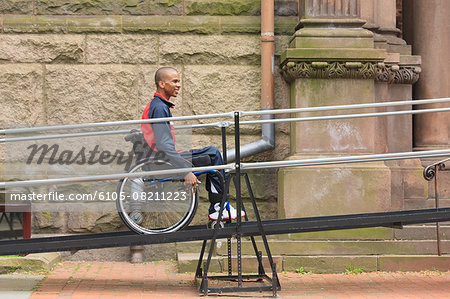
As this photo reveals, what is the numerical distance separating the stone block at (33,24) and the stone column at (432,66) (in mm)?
4597

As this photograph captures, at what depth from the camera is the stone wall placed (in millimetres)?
8398

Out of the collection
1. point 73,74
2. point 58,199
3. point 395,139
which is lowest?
point 58,199

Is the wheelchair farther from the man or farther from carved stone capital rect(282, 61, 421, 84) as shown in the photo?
carved stone capital rect(282, 61, 421, 84)

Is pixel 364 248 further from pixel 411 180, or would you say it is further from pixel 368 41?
pixel 368 41

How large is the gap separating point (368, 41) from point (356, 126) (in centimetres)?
99

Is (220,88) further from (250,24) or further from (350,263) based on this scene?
(350,263)

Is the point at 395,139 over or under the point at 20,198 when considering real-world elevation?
over

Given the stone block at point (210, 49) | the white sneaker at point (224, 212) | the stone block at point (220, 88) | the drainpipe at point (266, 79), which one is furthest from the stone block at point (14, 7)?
the white sneaker at point (224, 212)

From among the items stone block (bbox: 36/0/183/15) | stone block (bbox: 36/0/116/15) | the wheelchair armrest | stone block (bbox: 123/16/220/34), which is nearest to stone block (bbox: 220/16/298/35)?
stone block (bbox: 123/16/220/34)

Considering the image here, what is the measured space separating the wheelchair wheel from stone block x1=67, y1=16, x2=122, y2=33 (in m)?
2.75

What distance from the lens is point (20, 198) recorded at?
26.9 feet

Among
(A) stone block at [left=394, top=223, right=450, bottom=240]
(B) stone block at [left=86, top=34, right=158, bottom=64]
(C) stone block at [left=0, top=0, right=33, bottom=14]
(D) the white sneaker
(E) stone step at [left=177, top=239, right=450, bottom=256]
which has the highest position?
(C) stone block at [left=0, top=0, right=33, bottom=14]

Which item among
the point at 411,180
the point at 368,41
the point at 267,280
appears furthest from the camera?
the point at 411,180

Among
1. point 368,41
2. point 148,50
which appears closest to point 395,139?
point 368,41
